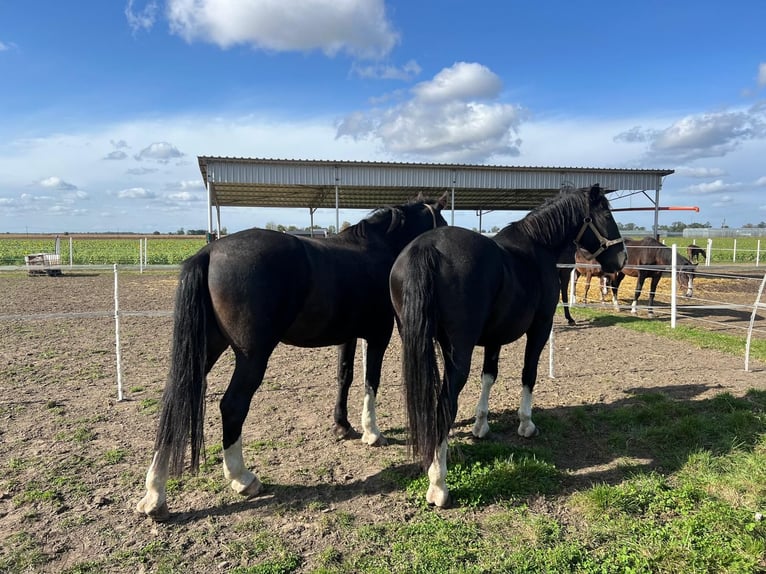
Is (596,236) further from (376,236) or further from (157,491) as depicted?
(157,491)

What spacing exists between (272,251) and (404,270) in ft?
3.00

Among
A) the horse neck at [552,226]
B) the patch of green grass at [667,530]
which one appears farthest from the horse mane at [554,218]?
the patch of green grass at [667,530]

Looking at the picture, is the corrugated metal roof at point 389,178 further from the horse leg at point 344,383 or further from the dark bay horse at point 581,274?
the horse leg at point 344,383

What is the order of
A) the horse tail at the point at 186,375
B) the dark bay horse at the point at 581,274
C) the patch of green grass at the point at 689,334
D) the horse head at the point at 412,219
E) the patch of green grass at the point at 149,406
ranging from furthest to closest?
the dark bay horse at the point at 581,274, the patch of green grass at the point at 689,334, the patch of green grass at the point at 149,406, the horse head at the point at 412,219, the horse tail at the point at 186,375

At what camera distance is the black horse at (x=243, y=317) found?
2.96 metres

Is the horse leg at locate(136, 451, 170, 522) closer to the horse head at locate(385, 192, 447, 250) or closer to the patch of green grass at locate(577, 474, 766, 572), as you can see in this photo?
the horse head at locate(385, 192, 447, 250)

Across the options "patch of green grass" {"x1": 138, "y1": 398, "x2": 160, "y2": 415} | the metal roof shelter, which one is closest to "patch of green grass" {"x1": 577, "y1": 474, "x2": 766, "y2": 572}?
"patch of green grass" {"x1": 138, "y1": 398, "x2": 160, "y2": 415}

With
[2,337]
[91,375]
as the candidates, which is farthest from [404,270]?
[2,337]

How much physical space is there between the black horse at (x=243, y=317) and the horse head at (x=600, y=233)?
216cm

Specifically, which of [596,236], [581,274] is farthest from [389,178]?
[596,236]

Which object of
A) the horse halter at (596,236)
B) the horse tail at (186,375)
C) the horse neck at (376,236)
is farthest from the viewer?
the horse halter at (596,236)

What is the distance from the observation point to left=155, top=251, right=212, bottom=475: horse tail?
2939 millimetres

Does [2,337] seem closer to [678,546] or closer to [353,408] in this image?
[353,408]

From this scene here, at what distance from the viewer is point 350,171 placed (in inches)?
657
